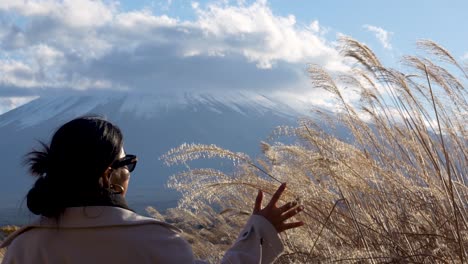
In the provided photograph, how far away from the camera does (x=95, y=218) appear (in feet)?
5.92

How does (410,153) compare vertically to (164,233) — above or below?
above

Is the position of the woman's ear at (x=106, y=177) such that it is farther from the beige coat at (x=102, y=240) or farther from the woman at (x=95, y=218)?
the beige coat at (x=102, y=240)

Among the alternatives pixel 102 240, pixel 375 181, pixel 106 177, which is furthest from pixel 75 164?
pixel 375 181

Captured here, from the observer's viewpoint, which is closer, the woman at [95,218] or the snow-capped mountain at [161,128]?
the woman at [95,218]

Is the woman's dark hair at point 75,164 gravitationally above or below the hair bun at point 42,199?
above

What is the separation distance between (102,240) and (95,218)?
59mm

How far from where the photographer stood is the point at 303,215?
11.9 feet

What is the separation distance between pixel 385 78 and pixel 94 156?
1.51 meters

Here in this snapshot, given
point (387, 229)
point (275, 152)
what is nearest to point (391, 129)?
point (275, 152)

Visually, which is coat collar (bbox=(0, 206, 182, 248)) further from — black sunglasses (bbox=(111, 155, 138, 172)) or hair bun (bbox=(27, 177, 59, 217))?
black sunglasses (bbox=(111, 155, 138, 172))

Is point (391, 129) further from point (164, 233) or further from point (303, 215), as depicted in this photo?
point (164, 233)

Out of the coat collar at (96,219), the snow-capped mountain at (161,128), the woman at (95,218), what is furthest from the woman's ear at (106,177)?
the snow-capped mountain at (161,128)

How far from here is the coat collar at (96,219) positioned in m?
1.79

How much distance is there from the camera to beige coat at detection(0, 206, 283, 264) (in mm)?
1772
